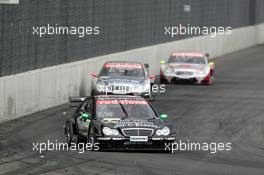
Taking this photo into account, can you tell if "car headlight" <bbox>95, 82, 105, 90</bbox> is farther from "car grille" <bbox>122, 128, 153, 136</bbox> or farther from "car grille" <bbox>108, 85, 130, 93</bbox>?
"car grille" <bbox>122, 128, 153, 136</bbox>

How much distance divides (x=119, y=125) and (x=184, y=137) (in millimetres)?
3958

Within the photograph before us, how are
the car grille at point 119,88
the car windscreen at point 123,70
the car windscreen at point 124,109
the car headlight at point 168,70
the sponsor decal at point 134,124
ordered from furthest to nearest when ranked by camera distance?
1. the car headlight at point 168,70
2. the car windscreen at point 123,70
3. the car grille at point 119,88
4. the car windscreen at point 124,109
5. the sponsor decal at point 134,124

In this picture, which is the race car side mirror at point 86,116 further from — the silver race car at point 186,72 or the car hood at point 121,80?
the silver race car at point 186,72

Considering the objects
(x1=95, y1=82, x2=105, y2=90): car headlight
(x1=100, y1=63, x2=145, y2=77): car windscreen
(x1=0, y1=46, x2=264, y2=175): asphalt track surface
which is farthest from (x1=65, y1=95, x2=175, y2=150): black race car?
(x1=100, y1=63, x2=145, y2=77): car windscreen

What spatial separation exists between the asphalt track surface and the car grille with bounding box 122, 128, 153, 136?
41cm

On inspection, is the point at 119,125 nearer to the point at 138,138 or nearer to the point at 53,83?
the point at 138,138

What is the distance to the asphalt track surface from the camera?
15711 millimetres

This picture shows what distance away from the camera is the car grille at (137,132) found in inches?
705

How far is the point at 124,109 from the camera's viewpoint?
1911 cm

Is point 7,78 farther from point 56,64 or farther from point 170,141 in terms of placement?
point 170,141

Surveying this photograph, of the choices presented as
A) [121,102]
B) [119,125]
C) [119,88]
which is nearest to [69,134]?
[121,102]

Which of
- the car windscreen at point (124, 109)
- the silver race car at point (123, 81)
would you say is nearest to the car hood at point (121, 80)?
the silver race car at point (123, 81)

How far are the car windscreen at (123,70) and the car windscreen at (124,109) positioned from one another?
32.1ft

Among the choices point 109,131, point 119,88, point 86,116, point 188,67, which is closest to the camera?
point 109,131
